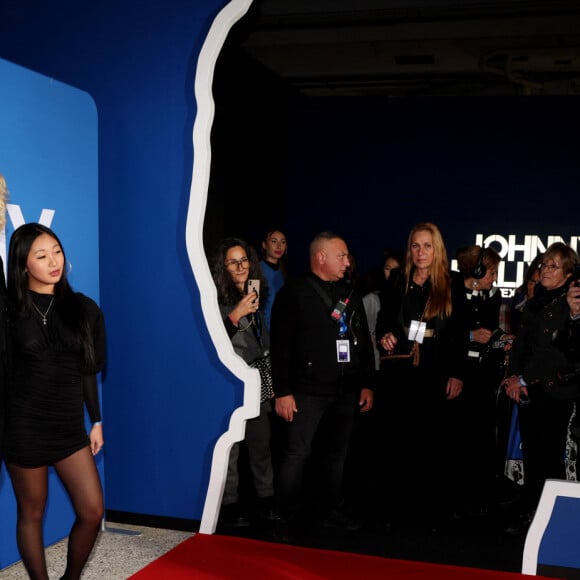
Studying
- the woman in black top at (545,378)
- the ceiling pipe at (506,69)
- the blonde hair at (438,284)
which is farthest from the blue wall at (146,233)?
the ceiling pipe at (506,69)

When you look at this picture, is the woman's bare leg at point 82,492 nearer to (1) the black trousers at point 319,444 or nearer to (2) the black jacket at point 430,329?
(1) the black trousers at point 319,444

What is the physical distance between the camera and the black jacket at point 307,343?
3.58 m

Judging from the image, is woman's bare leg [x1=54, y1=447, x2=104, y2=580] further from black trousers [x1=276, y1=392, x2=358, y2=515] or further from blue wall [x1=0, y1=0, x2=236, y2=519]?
black trousers [x1=276, y1=392, x2=358, y2=515]

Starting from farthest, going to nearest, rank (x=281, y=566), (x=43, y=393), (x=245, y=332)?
(x=245, y=332) < (x=281, y=566) < (x=43, y=393)

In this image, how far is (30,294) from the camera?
8.68 ft

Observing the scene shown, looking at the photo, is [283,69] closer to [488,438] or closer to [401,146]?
[401,146]

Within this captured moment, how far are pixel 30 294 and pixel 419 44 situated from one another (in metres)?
8.32

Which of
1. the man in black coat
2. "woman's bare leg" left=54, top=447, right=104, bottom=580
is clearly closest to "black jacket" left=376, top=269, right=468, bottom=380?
the man in black coat

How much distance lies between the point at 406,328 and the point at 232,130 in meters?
4.05

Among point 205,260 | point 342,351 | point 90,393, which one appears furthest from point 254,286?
point 90,393

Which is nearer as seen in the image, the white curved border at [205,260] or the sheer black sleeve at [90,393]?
the sheer black sleeve at [90,393]

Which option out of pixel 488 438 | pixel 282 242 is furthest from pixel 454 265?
pixel 488 438

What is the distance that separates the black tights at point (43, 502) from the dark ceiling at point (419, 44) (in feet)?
18.7

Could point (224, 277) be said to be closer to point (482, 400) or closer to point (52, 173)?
point (52, 173)
